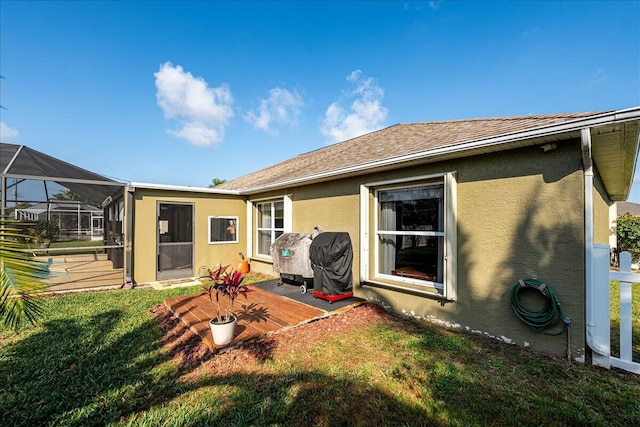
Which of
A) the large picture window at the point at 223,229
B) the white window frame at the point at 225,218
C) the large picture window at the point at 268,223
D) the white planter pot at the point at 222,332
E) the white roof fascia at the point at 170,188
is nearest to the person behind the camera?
the white planter pot at the point at 222,332

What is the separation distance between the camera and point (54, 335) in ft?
14.0

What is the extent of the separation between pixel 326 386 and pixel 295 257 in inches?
140

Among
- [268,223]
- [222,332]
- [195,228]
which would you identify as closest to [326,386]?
[222,332]

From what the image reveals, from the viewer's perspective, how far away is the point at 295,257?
6309 mm

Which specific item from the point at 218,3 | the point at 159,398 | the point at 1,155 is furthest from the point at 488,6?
the point at 1,155

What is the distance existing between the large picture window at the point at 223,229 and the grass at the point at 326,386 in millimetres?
4986

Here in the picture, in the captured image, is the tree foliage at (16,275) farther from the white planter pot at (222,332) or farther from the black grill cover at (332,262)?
the black grill cover at (332,262)

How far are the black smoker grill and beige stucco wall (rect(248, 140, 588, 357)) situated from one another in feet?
8.01

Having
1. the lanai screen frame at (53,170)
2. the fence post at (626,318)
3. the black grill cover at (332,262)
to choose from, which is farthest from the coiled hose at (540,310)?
the lanai screen frame at (53,170)

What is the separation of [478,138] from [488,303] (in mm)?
2480

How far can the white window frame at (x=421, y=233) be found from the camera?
435cm

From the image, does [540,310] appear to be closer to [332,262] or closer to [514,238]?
[514,238]

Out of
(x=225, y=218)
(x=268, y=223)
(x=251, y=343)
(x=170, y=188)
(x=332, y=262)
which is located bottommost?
(x=251, y=343)

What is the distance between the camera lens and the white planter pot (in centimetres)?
364
